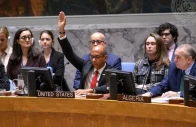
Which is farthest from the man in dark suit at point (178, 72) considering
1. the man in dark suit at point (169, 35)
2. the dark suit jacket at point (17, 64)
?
the dark suit jacket at point (17, 64)

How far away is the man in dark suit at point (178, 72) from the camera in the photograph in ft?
19.7

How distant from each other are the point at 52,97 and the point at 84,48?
405 cm

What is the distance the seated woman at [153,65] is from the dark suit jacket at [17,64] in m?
1.34

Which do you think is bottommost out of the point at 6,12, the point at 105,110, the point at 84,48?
the point at 105,110

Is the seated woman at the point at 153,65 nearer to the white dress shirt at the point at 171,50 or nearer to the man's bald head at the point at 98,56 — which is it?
the man's bald head at the point at 98,56

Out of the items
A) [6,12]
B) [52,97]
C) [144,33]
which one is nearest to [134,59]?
[144,33]

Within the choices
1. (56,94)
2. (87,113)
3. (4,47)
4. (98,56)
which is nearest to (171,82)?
(98,56)

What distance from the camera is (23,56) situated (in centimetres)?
760

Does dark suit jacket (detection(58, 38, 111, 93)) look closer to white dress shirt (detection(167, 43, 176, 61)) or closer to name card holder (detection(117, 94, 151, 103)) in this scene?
name card holder (detection(117, 94, 151, 103))

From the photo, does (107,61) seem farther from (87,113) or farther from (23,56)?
(87,113)

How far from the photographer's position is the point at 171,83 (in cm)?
645

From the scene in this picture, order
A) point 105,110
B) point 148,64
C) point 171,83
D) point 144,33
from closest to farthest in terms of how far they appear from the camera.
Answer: point 105,110 < point 171,83 < point 148,64 < point 144,33

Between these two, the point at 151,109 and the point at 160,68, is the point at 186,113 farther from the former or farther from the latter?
the point at 160,68

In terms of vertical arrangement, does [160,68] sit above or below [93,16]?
below
